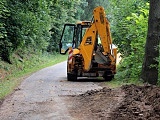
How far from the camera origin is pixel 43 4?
23766mm

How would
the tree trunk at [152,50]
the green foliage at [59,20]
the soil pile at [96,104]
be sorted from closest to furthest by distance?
the soil pile at [96,104] < the tree trunk at [152,50] < the green foliage at [59,20]

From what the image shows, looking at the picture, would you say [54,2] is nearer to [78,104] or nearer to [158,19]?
[158,19]

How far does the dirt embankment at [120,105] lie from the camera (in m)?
7.41

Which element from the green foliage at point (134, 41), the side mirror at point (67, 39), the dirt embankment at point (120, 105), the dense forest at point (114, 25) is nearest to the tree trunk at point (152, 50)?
the green foliage at point (134, 41)

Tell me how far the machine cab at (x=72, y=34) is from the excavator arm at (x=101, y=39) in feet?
5.27

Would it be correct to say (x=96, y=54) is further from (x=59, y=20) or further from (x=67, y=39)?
(x=59, y=20)

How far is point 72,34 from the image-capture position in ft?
63.2

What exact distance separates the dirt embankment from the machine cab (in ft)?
27.1

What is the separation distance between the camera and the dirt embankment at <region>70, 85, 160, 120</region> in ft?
24.3

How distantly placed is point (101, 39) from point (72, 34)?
254cm

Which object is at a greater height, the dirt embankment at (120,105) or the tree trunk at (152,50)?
the tree trunk at (152,50)

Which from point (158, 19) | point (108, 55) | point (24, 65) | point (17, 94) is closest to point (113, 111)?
point (17, 94)

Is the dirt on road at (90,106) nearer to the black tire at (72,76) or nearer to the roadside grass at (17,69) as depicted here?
the black tire at (72,76)

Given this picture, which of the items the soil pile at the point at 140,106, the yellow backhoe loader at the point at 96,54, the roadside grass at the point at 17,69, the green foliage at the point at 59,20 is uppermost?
the green foliage at the point at 59,20
